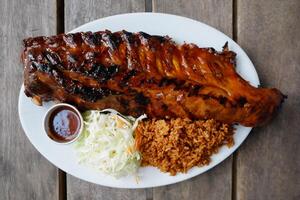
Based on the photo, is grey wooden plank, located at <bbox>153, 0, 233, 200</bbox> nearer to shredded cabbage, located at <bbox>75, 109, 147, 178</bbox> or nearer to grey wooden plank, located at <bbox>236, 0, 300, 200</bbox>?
grey wooden plank, located at <bbox>236, 0, 300, 200</bbox>

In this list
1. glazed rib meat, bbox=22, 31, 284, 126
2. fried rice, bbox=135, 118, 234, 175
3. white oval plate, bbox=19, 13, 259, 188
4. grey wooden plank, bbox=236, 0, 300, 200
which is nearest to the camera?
glazed rib meat, bbox=22, 31, 284, 126

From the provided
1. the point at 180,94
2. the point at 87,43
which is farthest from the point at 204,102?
the point at 87,43

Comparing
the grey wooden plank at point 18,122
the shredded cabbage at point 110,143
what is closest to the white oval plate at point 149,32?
the shredded cabbage at point 110,143

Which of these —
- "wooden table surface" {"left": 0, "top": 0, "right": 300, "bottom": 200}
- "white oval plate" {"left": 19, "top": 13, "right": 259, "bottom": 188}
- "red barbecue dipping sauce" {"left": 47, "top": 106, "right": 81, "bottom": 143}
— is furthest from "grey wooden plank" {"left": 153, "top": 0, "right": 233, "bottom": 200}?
"red barbecue dipping sauce" {"left": 47, "top": 106, "right": 81, "bottom": 143}

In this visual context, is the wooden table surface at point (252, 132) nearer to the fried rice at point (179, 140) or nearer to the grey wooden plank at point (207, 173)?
the grey wooden plank at point (207, 173)

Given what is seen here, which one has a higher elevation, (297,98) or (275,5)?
(275,5)

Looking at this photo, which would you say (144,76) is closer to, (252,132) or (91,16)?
(91,16)

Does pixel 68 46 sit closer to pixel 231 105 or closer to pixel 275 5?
pixel 231 105
